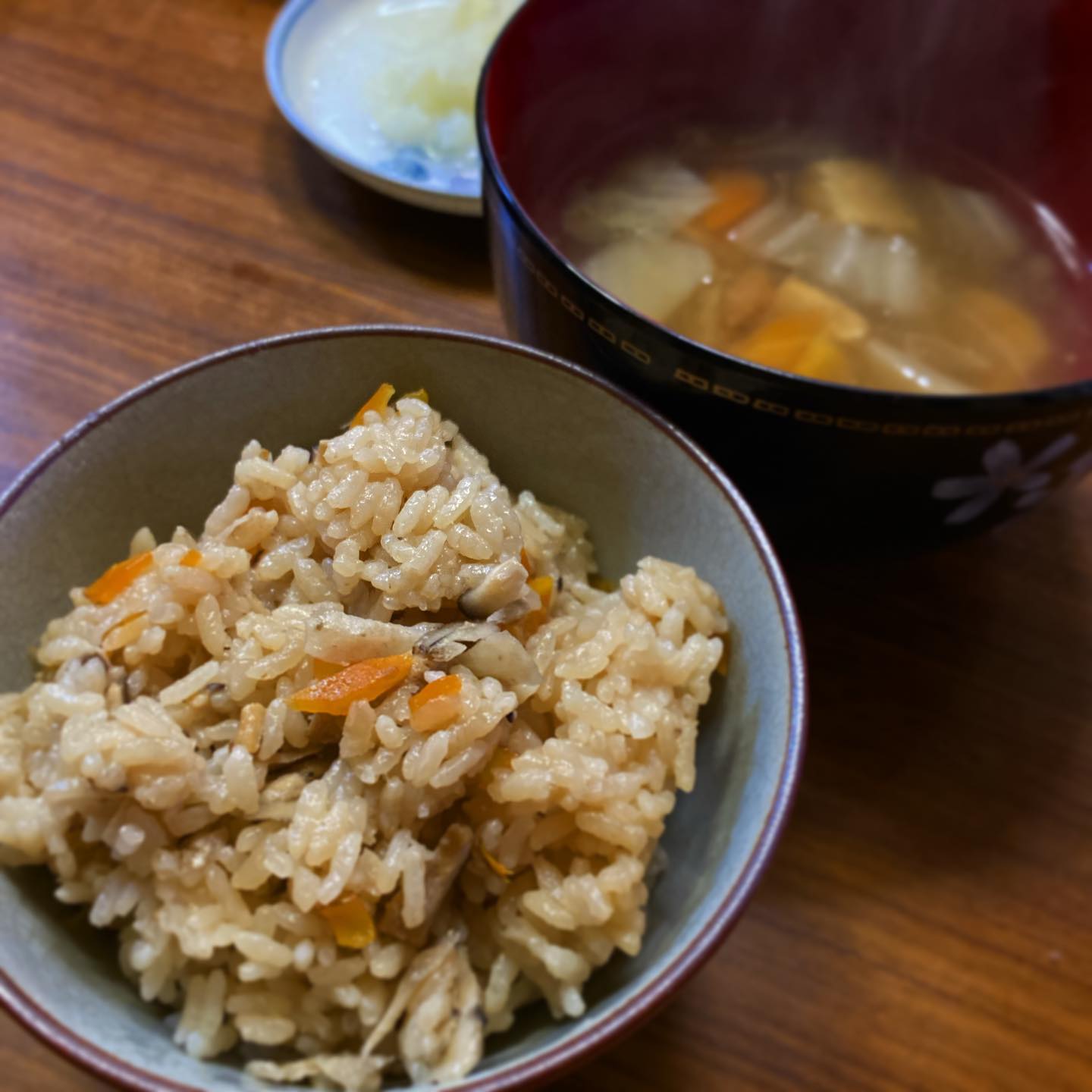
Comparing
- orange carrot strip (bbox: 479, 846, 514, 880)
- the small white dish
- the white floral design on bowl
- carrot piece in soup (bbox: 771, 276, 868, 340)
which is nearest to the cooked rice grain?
orange carrot strip (bbox: 479, 846, 514, 880)

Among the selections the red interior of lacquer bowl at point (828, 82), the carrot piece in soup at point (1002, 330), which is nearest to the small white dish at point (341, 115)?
the red interior of lacquer bowl at point (828, 82)

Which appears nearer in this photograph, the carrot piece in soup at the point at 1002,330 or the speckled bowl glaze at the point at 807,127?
the speckled bowl glaze at the point at 807,127

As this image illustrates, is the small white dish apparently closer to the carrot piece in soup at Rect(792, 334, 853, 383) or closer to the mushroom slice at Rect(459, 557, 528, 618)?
the carrot piece in soup at Rect(792, 334, 853, 383)

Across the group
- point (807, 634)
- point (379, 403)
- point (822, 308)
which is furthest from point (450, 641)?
point (822, 308)

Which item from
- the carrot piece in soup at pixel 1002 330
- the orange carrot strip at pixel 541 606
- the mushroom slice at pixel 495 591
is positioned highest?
the carrot piece in soup at pixel 1002 330

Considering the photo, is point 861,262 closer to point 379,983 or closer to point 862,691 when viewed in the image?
point 862,691

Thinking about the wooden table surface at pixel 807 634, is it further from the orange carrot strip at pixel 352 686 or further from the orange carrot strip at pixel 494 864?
the orange carrot strip at pixel 352 686
